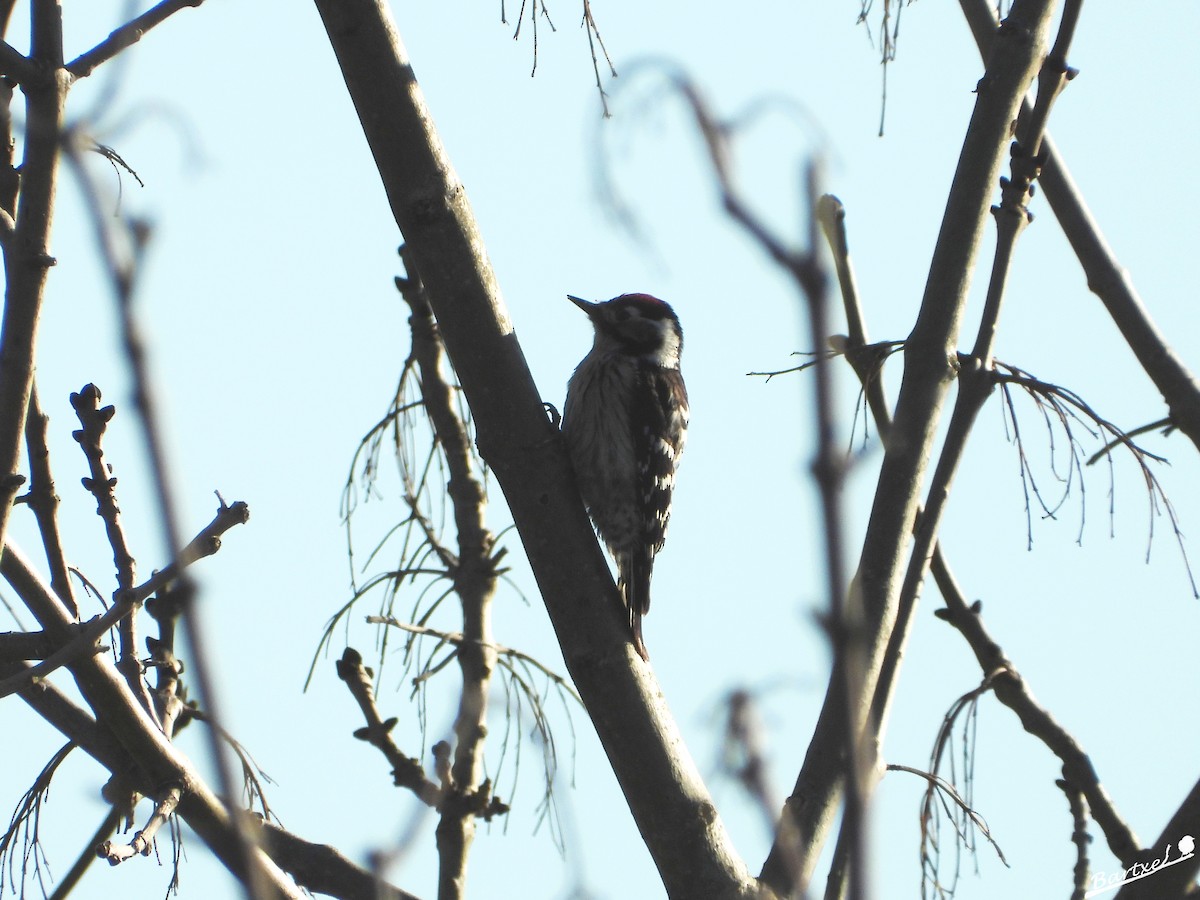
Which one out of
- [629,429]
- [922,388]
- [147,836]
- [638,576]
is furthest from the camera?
[629,429]

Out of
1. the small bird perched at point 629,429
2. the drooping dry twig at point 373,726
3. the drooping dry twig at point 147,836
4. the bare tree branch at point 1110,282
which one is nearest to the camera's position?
the drooping dry twig at point 147,836

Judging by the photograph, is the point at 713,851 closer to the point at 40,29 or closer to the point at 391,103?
the point at 391,103

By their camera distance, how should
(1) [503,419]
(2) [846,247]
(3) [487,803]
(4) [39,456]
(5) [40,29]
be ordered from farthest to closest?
1. (3) [487,803]
2. (2) [846,247]
3. (1) [503,419]
4. (4) [39,456]
5. (5) [40,29]

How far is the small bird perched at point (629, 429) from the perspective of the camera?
216 inches

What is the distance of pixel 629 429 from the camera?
5.68 meters

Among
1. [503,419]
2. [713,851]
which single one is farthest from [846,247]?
[713,851]

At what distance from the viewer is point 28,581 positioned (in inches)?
114

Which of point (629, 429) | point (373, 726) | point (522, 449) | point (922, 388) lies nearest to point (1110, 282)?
point (922, 388)

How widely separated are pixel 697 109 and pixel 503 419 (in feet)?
7.27

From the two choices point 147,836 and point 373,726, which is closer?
point 147,836

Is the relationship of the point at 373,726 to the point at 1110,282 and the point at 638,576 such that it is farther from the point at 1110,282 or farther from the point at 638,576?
the point at 1110,282

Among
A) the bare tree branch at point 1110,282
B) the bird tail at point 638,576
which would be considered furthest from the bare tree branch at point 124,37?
the bird tail at point 638,576

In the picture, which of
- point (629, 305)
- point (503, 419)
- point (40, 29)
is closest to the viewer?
point (40, 29)

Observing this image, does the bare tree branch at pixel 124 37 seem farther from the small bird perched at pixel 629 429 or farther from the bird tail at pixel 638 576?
the bird tail at pixel 638 576
